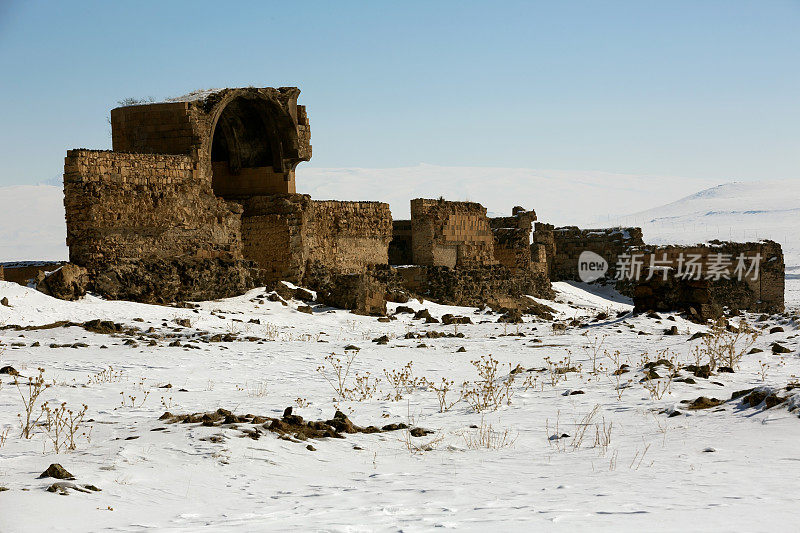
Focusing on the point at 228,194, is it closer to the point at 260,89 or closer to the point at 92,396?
the point at 260,89

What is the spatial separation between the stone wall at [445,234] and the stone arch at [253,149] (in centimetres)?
462

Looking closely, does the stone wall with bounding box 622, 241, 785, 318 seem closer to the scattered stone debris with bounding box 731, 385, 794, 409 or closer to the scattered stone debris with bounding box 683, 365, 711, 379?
the scattered stone debris with bounding box 683, 365, 711, 379

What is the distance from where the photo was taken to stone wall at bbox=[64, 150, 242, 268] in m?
16.1

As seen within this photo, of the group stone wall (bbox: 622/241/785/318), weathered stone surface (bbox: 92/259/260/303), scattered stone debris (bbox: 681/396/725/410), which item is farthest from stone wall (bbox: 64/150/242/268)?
stone wall (bbox: 622/241/785/318)

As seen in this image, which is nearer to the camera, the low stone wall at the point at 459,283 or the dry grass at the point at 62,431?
the dry grass at the point at 62,431

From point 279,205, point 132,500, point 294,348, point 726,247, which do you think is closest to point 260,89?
point 279,205

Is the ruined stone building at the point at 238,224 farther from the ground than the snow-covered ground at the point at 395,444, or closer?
farther from the ground

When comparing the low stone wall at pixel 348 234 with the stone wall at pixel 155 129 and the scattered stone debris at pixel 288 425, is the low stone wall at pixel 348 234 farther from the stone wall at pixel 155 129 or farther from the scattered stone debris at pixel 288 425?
the scattered stone debris at pixel 288 425

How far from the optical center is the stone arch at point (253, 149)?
2067cm

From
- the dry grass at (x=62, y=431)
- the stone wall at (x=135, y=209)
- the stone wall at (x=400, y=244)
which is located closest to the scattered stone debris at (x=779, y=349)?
the dry grass at (x=62, y=431)

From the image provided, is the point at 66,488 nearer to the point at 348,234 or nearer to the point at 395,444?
the point at 395,444

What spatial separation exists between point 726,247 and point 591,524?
30.2 m

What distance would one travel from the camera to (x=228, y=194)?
21328 millimetres

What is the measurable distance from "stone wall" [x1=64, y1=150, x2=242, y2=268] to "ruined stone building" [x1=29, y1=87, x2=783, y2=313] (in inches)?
0.8
